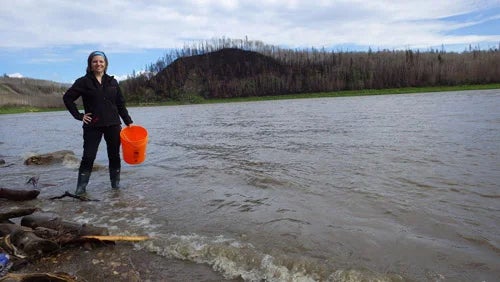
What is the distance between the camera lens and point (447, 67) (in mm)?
126812

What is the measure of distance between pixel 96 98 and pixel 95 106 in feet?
0.54

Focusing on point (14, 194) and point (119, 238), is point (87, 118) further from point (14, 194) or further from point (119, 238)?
point (119, 238)

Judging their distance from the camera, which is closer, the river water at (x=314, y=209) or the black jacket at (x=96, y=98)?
the river water at (x=314, y=209)

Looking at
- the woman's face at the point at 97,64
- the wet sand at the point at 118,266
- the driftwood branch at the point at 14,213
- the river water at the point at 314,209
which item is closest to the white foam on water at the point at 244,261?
the river water at the point at 314,209

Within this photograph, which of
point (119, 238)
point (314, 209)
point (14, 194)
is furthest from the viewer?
point (14, 194)

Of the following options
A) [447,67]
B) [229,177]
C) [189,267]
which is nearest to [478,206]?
[189,267]

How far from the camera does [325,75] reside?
15288 cm

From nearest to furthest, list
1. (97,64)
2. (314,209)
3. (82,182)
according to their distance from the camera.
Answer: (314,209), (97,64), (82,182)

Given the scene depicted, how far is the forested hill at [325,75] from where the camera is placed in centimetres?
12394

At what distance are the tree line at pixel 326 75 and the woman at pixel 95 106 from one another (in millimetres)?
124934

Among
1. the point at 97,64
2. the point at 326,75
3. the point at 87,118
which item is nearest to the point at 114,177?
the point at 87,118

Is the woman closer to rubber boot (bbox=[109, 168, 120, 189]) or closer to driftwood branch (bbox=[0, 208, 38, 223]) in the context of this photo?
rubber boot (bbox=[109, 168, 120, 189])

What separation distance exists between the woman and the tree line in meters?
125

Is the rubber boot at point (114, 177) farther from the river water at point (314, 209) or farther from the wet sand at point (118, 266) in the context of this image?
the wet sand at point (118, 266)
